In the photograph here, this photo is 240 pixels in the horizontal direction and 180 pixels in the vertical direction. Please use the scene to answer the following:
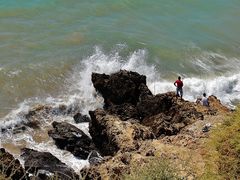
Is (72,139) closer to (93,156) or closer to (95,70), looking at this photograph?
(93,156)

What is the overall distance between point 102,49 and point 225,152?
1849 centimetres

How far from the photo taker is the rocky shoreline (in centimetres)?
1550

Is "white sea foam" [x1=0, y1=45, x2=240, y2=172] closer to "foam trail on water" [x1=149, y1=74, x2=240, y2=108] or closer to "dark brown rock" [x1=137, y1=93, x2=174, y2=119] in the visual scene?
"foam trail on water" [x1=149, y1=74, x2=240, y2=108]

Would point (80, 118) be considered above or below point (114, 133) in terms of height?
below

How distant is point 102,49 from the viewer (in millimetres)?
31578

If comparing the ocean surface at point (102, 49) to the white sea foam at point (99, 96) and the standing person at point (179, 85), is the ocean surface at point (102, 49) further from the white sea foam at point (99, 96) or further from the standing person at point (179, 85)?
the standing person at point (179, 85)

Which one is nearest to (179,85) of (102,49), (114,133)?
(114,133)

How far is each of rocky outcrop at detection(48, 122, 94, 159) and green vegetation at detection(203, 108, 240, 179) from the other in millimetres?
6738

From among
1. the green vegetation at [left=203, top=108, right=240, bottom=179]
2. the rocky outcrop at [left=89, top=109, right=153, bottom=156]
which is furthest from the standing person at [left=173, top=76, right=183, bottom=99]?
the green vegetation at [left=203, top=108, right=240, bottom=179]

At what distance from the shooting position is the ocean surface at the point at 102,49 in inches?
1043

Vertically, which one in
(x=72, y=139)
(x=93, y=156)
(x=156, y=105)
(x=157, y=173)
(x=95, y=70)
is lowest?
(x=93, y=156)

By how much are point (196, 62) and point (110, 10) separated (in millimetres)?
8497

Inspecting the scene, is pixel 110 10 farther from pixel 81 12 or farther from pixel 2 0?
pixel 2 0

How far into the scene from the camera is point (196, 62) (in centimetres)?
3212
